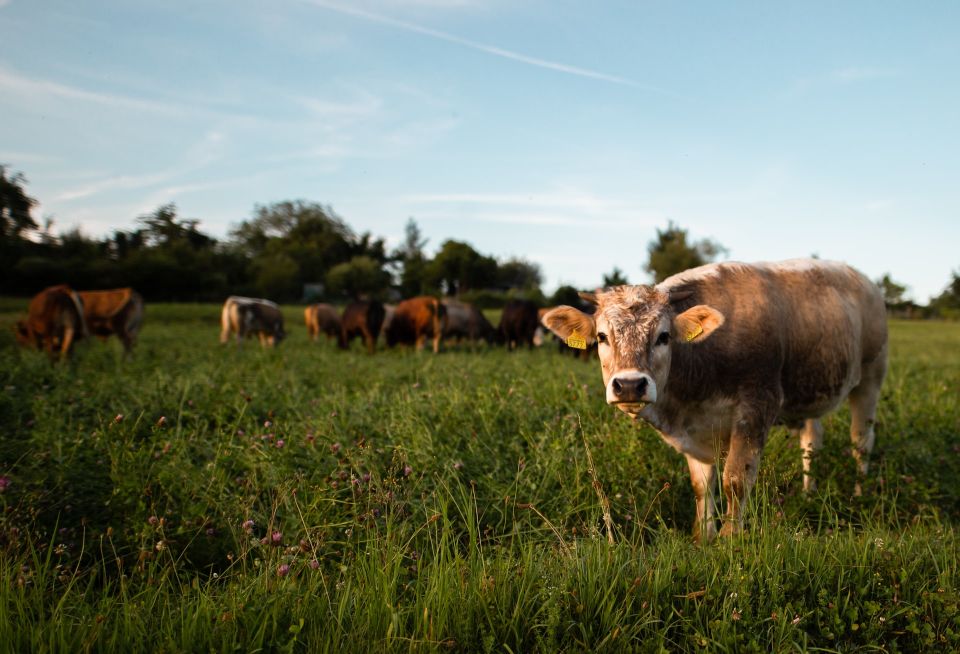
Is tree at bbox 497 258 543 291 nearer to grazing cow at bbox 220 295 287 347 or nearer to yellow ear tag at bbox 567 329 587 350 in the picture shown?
grazing cow at bbox 220 295 287 347

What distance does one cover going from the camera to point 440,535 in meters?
Answer: 3.32

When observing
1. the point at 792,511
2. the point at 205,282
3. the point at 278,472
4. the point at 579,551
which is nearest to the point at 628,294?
the point at 579,551

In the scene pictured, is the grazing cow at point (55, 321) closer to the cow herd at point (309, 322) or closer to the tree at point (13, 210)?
the cow herd at point (309, 322)

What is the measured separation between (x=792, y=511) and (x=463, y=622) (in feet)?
8.33

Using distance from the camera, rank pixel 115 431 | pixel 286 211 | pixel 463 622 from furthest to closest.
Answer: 1. pixel 286 211
2. pixel 115 431
3. pixel 463 622

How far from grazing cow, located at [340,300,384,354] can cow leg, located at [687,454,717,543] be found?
1387 centimetres

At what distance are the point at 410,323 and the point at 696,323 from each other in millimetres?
15481

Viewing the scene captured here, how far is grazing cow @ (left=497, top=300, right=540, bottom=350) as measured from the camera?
1945 centimetres

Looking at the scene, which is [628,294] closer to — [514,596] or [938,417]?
[514,596]

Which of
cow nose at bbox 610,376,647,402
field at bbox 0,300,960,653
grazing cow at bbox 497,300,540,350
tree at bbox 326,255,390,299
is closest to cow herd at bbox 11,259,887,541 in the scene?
cow nose at bbox 610,376,647,402

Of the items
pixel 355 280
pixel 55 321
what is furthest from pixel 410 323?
pixel 355 280

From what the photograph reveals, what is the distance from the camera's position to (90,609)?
237cm

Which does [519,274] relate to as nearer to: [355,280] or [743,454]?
[355,280]

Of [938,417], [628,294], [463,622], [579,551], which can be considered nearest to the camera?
[463,622]
